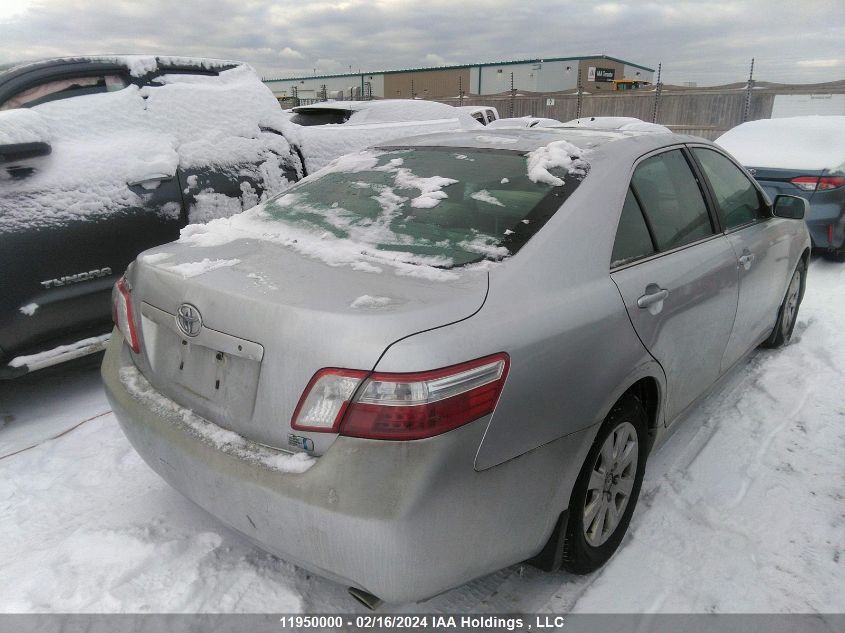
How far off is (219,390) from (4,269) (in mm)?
1988

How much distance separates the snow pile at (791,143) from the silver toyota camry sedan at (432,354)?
4466 mm

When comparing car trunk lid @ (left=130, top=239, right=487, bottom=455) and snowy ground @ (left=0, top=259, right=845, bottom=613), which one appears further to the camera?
snowy ground @ (left=0, top=259, right=845, bottom=613)

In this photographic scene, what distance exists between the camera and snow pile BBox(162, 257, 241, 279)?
2045 mm

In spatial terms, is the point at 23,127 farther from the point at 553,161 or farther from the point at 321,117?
the point at 321,117

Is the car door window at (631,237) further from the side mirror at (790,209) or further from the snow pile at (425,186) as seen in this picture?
the side mirror at (790,209)

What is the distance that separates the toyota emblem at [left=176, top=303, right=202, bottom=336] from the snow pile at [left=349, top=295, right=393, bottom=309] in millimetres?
527

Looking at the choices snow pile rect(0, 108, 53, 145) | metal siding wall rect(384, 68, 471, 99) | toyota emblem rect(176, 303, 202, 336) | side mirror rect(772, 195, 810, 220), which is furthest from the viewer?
metal siding wall rect(384, 68, 471, 99)

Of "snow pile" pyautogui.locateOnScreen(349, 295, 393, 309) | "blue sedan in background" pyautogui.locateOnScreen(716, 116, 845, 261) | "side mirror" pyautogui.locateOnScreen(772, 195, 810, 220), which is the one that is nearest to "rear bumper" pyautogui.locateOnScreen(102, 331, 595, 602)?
"snow pile" pyautogui.locateOnScreen(349, 295, 393, 309)

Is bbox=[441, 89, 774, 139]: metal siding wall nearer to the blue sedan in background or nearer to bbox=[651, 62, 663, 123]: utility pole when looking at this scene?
bbox=[651, 62, 663, 123]: utility pole

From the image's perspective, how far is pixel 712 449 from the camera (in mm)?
3141

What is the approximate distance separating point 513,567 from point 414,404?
1081 millimetres

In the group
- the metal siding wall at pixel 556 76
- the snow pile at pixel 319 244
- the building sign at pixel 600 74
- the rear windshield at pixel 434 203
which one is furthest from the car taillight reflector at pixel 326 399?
the building sign at pixel 600 74

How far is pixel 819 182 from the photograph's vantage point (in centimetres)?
607

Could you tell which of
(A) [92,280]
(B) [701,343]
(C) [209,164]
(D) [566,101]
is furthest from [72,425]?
(D) [566,101]
